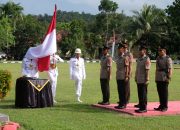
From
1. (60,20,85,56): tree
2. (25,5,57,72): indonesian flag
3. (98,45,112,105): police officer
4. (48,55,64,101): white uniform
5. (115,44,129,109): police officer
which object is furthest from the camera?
(60,20,85,56): tree

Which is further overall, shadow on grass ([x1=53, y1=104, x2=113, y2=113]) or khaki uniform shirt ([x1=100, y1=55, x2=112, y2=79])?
khaki uniform shirt ([x1=100, y1=55, x2=112, y2=79])

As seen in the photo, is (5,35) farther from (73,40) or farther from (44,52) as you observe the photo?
(44,52)

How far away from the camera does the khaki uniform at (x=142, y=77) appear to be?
1263cm

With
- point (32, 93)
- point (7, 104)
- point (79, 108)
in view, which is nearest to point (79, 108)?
point (79, 108)

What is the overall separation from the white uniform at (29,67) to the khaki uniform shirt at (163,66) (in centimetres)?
407

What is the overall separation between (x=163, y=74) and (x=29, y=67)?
4.36 metres

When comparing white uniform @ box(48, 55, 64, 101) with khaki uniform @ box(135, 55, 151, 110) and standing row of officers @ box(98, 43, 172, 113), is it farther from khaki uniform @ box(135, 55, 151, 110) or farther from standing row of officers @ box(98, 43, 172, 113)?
khaki uniform @ box(135, 55, 151, 110)

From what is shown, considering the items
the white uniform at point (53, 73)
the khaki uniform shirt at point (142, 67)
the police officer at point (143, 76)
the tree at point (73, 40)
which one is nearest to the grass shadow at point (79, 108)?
the white uniform at point (53, 73)

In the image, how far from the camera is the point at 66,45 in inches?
2987

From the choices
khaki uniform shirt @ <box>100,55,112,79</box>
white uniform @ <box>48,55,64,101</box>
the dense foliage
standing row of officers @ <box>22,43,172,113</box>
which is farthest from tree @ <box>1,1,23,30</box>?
khaki uniform shirt @ <box>100,55,112,79</box>

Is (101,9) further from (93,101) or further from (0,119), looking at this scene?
(0,119)

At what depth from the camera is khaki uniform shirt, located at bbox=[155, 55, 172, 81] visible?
1285 centimetres

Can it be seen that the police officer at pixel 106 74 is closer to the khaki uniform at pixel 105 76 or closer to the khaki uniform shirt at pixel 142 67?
the khaki uniform at pixel 105 76

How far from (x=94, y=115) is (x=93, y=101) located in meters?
3.62
